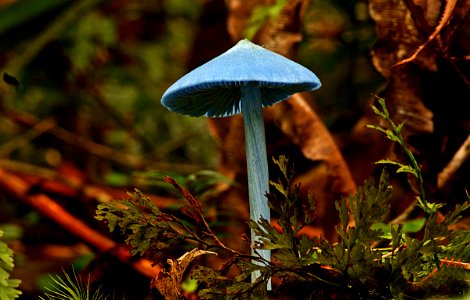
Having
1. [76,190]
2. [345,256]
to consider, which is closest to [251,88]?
[345,256]

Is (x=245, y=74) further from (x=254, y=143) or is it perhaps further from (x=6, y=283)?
(x=6, y=283)

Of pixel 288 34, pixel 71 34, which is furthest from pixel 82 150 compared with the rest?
pixel 288 34

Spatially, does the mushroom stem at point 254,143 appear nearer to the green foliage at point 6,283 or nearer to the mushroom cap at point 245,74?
the mushroom cap at point 245,74

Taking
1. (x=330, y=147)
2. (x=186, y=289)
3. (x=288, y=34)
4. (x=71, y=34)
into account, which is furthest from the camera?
(x=71, y=34)

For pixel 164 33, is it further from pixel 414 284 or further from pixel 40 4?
pixel 414 284

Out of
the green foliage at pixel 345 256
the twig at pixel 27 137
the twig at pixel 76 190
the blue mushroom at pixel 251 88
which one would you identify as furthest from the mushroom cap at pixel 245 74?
the twig at pixel 27 137
